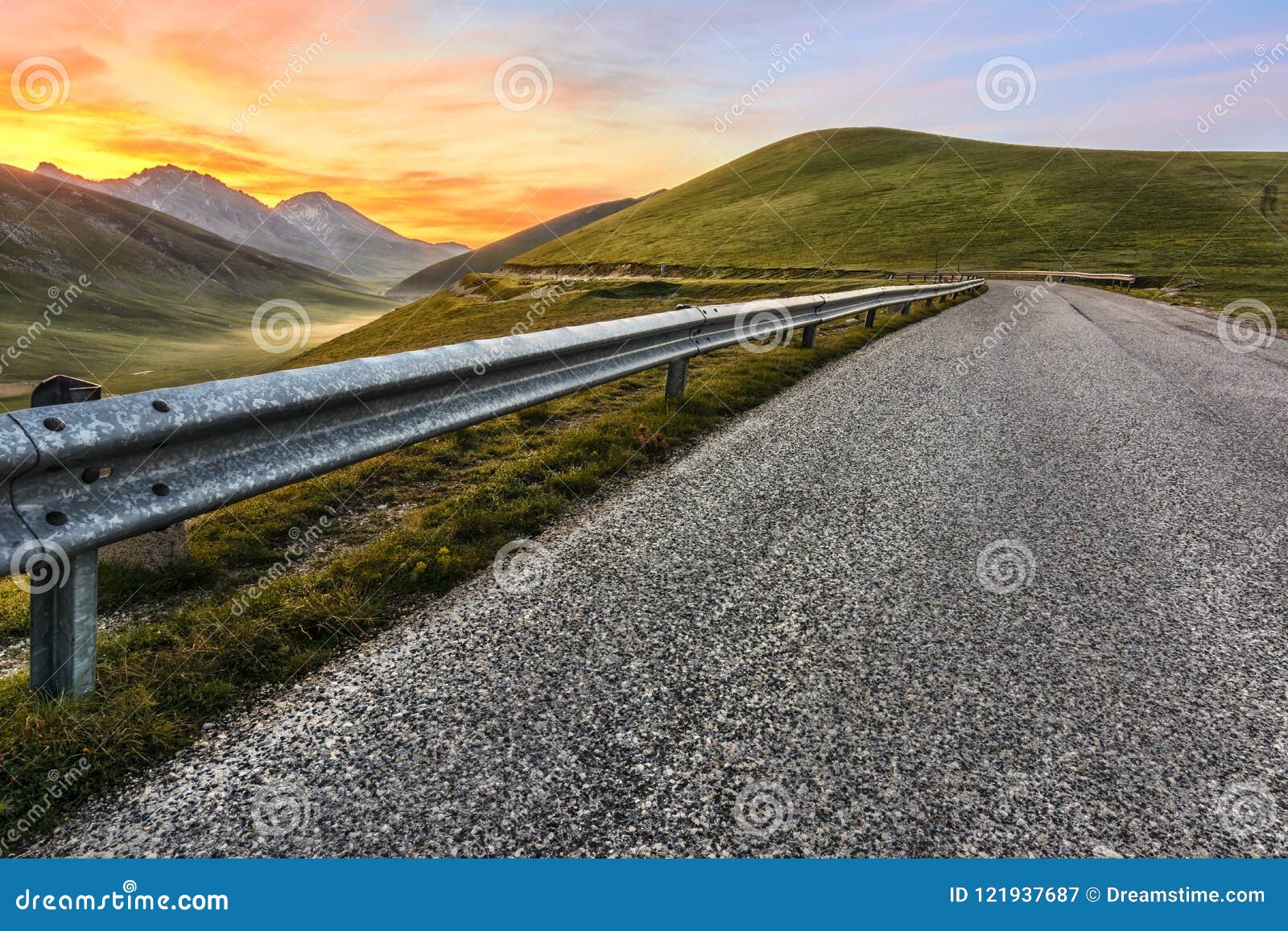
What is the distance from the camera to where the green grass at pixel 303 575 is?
1.80 meters

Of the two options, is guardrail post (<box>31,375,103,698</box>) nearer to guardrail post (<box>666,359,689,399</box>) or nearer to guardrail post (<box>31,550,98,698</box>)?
guardrail post (<box>31,550,98,698</box>)

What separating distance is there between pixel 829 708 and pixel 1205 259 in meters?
67.8

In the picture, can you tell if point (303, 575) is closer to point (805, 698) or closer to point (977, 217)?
point (805, 698)

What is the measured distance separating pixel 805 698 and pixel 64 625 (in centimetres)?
222

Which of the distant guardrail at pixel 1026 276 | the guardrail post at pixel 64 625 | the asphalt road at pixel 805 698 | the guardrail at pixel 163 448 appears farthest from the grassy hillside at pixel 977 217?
the guardrail post at pixel 64 625

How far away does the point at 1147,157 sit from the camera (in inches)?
3260

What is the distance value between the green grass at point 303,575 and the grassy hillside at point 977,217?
145ft

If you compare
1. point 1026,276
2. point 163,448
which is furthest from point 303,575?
point 1026,276

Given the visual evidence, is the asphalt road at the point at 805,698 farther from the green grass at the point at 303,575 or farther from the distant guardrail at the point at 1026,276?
the distant guardrail at the point at 1026,276

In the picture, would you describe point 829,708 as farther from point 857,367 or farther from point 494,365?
point 857,367

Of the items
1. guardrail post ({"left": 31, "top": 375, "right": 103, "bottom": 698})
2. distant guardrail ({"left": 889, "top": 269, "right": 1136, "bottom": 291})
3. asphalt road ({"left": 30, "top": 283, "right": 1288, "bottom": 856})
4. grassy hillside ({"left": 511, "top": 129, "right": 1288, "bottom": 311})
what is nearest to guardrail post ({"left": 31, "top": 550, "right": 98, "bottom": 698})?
guardrail post ({"left": 31, "top": 375, "right": 103, "bottom": 698})

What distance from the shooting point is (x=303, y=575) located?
2889 mm

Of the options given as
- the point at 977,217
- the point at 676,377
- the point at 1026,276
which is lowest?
the point at 676,377

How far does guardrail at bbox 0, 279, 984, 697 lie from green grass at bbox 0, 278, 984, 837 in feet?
0.73
